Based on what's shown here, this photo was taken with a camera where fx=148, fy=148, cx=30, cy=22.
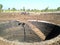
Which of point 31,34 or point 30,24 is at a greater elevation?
point 30,24

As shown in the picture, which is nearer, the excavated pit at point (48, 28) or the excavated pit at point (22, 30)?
the excavated pit at point (48, 28)

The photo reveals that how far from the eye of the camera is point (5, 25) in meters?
4.26

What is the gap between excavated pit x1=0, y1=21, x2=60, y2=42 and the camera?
417 cm

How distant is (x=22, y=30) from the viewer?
4.65m

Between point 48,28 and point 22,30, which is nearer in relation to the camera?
point 48,28

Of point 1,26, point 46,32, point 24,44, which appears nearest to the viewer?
point 24,44

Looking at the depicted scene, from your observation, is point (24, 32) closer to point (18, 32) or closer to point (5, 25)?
point (18, 32)

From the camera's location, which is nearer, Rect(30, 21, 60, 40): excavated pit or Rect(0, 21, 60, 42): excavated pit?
Rect(30, 21, 60, 40): excavated pit

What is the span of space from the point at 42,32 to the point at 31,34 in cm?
35

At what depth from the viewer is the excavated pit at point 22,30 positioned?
417 centimetres

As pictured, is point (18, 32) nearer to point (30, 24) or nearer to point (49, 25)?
point (30, 24)

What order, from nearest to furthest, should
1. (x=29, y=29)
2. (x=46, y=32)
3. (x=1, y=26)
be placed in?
(x=1, y=26)
(x=46, y=32)
(x=29, y=29)

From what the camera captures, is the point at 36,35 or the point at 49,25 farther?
the point at 36,35

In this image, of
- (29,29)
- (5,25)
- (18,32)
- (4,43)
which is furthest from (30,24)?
(4,43)
